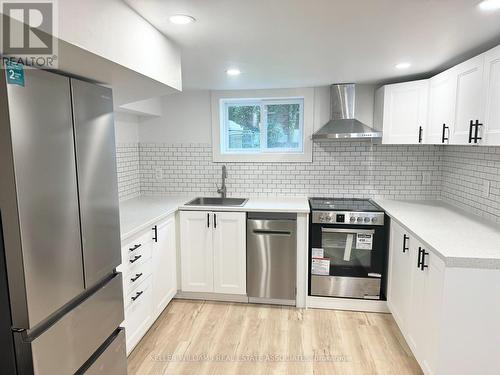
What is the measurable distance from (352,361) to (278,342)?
1.87 ft

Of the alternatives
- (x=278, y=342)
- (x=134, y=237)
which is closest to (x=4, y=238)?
(x=134, y=237)

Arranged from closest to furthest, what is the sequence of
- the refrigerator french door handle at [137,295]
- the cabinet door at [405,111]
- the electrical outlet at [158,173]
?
the refrigerator french door handle at [137,295], the cabinet door at [405,111], the electrical outlet at [158,173]

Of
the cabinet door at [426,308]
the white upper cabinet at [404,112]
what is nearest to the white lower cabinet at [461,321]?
the cabinet door at [426,308]

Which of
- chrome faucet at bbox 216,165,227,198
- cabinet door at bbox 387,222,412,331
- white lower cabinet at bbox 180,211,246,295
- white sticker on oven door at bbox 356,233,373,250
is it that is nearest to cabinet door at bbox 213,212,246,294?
white lower cabinet at bbox 180,211,246,295

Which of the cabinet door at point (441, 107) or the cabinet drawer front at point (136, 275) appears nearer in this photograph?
the cabinet drawer front at point (136, 275)

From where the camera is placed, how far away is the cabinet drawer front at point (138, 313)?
2240mm

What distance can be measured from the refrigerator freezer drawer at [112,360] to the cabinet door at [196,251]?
4.53 feet

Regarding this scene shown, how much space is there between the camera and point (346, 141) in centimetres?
349

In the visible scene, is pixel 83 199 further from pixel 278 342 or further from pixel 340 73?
pixel 340 73

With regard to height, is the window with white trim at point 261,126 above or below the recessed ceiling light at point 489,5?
below

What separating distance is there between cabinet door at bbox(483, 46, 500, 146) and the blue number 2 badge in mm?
2347

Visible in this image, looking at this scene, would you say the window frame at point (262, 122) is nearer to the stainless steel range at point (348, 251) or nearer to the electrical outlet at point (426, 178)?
the stainless steel range at point (348, 251)

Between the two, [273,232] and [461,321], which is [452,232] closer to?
[461,321]

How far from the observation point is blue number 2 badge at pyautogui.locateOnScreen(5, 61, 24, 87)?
1.03m
